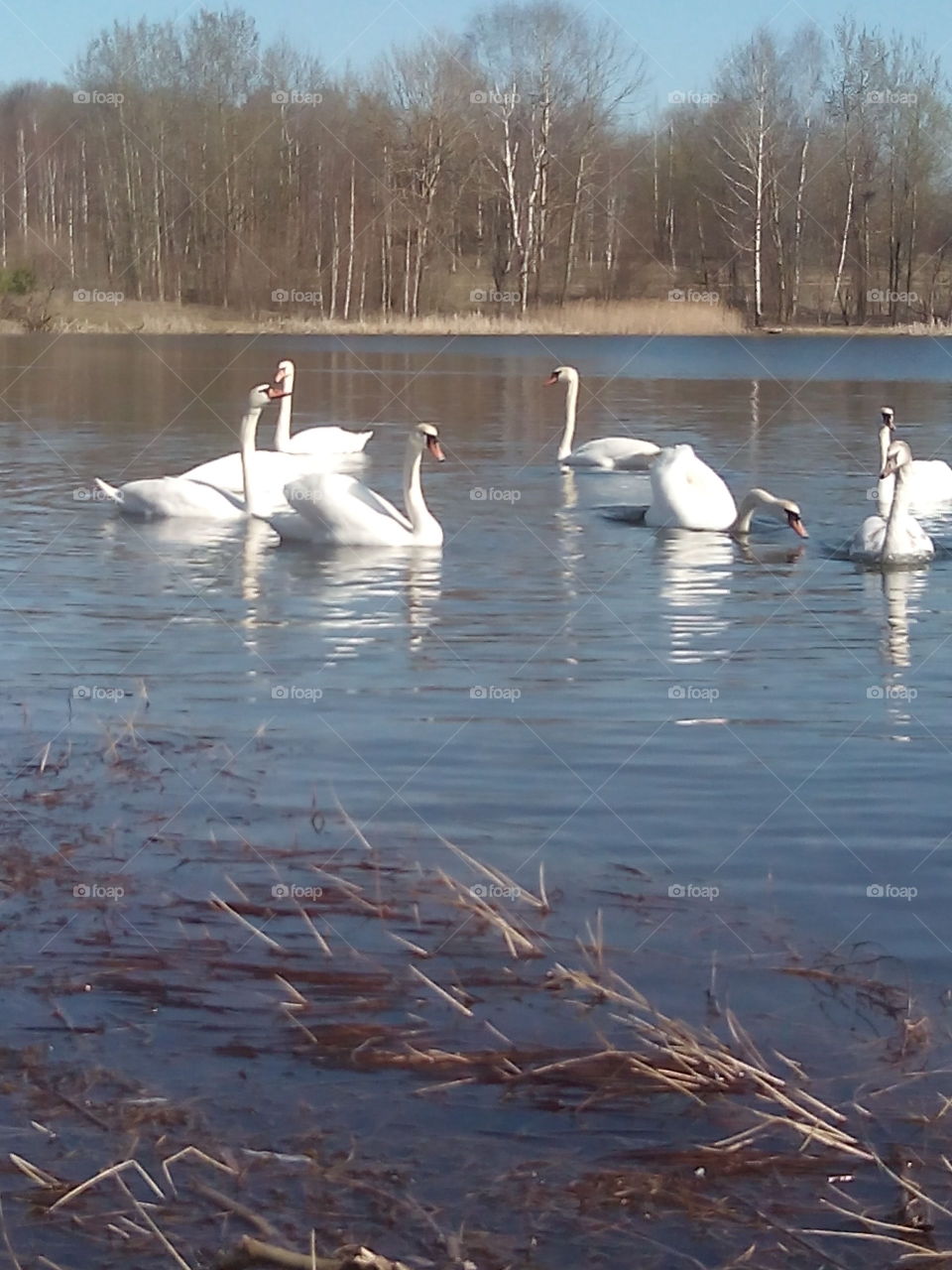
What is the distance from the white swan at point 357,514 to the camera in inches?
527

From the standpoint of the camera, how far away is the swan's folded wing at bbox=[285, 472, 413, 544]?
13383 millimetres

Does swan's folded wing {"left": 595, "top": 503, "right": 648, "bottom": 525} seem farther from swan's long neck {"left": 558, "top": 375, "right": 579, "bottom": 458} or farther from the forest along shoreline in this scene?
the forest along shoreline

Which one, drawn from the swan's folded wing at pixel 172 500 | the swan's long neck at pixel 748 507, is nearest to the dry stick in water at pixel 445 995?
the swan's long neck at pixel 748 507

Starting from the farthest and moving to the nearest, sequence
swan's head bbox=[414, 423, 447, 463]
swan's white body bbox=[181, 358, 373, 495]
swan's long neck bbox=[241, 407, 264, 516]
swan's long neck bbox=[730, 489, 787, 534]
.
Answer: swan's white body bbox=[181, 358, 373, 495]
swan's long neck bbox=[241, 407, 264, 516]
swan's long neck bbox=[730, 489, 787, 534]
swan's head bbox=[414, 423, 447, 463]

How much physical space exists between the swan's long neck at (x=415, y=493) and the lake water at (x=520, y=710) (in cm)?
31

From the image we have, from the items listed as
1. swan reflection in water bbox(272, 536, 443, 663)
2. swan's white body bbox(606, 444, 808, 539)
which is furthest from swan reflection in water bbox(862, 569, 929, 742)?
swan reflection in water bbox(272, 536, 443, 663)

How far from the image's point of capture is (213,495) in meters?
15.3

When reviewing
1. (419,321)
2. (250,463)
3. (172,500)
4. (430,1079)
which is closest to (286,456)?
(250,463)

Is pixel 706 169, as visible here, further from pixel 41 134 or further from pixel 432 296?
pixel 41 134

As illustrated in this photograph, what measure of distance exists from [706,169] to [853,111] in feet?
14.4

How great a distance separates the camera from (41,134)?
208 ft

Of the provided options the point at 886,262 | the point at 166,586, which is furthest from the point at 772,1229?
the point at 886,262

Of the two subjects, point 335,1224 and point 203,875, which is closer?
point 335,1224

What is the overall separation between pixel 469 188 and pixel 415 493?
4253 centimetres
